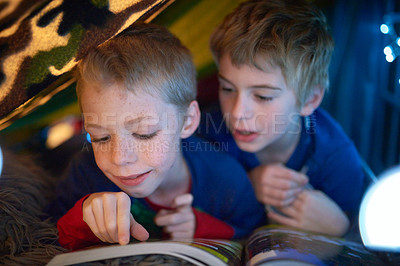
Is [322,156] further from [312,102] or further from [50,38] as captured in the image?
[50,38]

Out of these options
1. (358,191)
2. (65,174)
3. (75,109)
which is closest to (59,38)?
(65,174)

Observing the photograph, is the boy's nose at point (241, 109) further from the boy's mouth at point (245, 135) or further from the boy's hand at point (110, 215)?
the boy's hand at point (110, 215)

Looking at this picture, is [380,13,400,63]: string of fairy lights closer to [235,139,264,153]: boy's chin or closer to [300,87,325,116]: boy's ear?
[300,87,325,116]: boy's ear

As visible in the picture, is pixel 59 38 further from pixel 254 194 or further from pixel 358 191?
pixel 358 191

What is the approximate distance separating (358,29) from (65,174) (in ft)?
3.76

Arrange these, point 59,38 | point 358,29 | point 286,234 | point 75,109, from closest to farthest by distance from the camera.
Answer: point 59,38 < point 286,234 < point 75,109 < point 358,29

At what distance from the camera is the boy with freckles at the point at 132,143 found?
71 centimetres

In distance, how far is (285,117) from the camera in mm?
1020

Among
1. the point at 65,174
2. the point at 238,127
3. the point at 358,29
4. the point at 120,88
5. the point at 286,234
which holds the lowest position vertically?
the point at 286,234

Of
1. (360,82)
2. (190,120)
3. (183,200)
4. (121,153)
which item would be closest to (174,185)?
(183,200)

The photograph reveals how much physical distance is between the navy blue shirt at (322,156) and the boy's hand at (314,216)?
7 cm

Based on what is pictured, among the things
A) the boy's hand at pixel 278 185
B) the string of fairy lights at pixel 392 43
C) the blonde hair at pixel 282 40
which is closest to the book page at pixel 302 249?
the boy's hand at pixel 278 185

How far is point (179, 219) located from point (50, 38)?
51 cm

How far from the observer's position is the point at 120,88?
2.36ft
